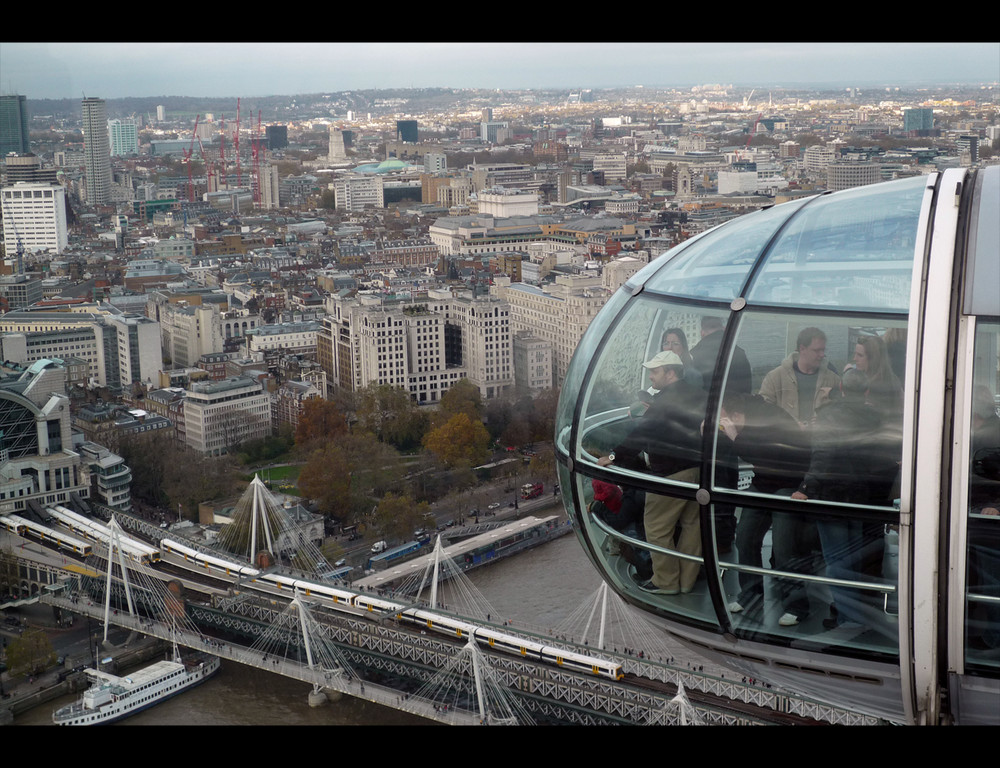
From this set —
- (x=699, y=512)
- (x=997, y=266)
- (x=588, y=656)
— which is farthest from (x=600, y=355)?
(x=588, y=656)

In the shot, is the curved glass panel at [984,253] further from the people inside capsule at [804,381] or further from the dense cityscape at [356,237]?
the dense cityscape at [356,237]

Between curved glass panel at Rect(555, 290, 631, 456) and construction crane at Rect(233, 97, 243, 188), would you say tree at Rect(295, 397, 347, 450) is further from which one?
construction crane at Rect(233, 97, 243, 188)

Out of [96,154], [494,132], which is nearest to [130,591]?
[96,154]

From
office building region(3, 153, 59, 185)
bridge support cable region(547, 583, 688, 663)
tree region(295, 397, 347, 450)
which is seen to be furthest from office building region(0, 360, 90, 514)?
office building region(3, 153, 59, 185)

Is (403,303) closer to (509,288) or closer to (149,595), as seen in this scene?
(509,288)

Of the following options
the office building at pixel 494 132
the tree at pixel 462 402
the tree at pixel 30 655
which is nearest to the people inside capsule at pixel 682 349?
the tree at pixel 30 655
